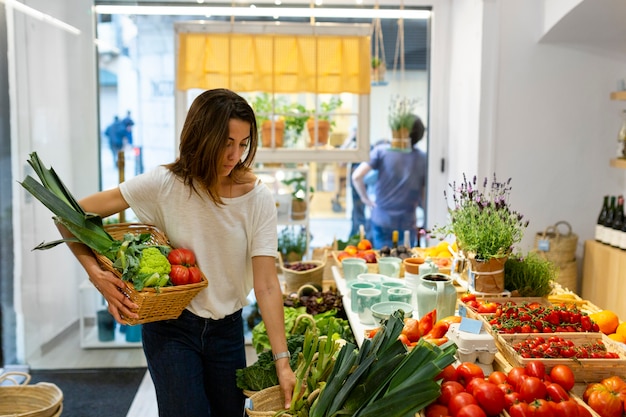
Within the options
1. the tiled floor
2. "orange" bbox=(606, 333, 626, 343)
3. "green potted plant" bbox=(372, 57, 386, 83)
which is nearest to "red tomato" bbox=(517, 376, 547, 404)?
"orange" bbox=(606, 333, 626, 343)

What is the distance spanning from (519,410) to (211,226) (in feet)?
3.79

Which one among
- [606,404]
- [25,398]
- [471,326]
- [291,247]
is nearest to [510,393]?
[606,404]

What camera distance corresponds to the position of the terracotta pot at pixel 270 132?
477 centimetres

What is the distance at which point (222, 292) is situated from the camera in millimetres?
2332

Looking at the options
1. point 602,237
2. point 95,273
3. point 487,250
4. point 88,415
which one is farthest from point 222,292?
point 602,237

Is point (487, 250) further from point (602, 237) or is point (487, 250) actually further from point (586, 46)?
point (586, 46)

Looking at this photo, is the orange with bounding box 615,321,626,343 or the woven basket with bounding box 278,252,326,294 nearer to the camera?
the orange with bounding box 615,321,626,343

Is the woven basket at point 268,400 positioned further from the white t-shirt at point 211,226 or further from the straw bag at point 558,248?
the straw bag at point 558,248

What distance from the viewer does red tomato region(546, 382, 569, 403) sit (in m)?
1.98

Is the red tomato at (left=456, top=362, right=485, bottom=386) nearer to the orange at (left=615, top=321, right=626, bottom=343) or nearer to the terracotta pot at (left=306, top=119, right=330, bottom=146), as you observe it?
the orange at (left=615, top=321, right=626, bottom=343)

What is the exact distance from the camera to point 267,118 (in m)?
4.79

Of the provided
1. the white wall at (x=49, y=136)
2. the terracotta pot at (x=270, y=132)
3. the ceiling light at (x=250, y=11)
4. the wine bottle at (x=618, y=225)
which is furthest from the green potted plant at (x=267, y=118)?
the wine bottle at (x=618, y=225)

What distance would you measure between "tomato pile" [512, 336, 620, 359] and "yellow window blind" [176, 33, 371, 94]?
272cm

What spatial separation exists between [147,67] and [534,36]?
2835 millimetres
